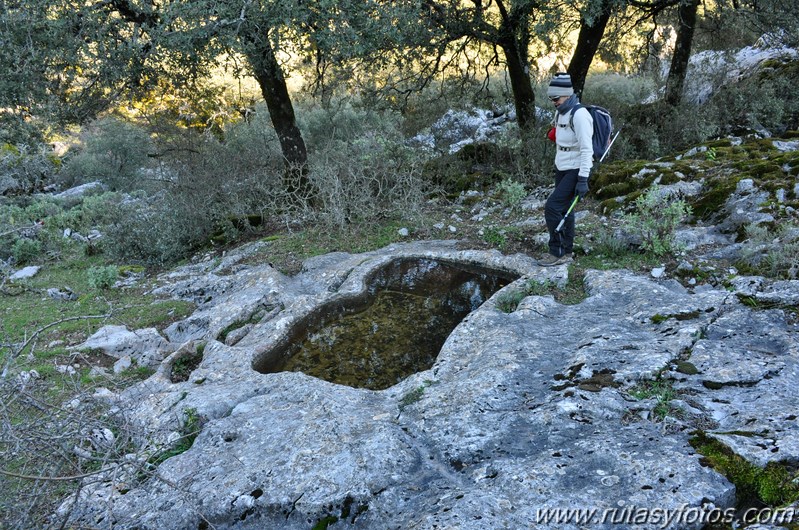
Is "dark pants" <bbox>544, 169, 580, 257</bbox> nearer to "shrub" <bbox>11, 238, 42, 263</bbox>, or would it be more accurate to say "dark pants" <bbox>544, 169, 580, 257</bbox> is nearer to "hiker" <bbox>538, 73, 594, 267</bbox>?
"hiker" <bbox>538, 73, 594, 267</bbox>

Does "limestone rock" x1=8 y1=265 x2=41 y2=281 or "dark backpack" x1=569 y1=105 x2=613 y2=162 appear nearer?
"dark backpack" x1=569 y1=105 x2=613 y2=162

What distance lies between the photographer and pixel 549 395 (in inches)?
178

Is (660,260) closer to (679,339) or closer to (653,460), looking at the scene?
(679,339)

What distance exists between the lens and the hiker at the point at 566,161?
687 cm

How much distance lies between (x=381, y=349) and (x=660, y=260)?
3.81m

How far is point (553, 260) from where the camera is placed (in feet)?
24.6

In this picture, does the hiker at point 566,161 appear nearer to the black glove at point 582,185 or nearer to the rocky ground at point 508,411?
the black glove at point 582,185

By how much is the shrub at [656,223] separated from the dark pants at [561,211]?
850mm

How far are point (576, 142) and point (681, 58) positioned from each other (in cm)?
993

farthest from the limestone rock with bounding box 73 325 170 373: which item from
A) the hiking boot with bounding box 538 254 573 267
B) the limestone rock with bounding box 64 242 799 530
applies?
the hiking boot with bounding box 538 254 573 267

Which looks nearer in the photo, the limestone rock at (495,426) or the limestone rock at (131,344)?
the limestone rock at (495,426)

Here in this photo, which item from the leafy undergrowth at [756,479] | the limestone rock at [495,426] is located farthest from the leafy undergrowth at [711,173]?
the leafy undergrowth at [756,479]

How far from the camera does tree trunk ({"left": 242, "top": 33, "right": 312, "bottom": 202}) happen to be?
1179 centimetres

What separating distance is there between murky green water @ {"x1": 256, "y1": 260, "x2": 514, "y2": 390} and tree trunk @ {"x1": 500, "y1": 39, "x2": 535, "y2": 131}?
6.86 meters
